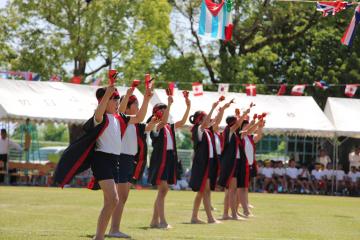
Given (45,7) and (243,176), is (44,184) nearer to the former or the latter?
(45,7)

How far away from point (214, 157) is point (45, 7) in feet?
96.6

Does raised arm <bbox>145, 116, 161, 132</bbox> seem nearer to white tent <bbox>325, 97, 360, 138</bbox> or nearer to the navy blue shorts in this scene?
the navy blue shorts

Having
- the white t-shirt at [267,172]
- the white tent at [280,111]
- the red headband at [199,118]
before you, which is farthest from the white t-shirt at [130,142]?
the white t-shirt at [267,172]

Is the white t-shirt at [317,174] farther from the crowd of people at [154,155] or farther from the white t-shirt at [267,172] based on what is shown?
the crowd of people at [154,155]

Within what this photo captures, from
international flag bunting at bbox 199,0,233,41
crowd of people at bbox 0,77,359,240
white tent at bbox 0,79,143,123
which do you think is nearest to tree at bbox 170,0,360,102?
white tent at bbox 0,79,143,123

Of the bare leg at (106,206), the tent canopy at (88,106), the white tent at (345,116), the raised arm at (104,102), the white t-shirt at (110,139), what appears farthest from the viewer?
the white tent at (345,116)

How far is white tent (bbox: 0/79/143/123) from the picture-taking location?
3184 cm

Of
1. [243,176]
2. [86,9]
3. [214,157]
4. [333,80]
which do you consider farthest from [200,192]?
[333,80]

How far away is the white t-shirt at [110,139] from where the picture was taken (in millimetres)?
10969

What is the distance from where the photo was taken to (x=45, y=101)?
33.0 meters

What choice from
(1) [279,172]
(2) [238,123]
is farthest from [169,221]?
(1) [279,172]

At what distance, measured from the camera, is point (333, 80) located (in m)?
47.6

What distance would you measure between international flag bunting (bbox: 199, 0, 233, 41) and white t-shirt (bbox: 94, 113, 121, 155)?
11.2m

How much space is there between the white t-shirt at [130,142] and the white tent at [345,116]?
A: 882 inches
